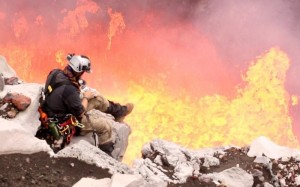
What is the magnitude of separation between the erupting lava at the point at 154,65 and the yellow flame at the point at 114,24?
0.19 ft

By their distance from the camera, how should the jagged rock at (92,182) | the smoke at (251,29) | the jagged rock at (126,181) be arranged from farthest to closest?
the smoke at (251,29), the jagged rock at (92,182), the jagged rock at (126,181)

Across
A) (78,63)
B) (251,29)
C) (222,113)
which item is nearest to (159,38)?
(251,29)

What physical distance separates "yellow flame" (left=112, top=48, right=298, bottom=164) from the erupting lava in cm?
5

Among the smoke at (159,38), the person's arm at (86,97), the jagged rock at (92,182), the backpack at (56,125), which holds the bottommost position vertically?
the jagged rock at (92,182)

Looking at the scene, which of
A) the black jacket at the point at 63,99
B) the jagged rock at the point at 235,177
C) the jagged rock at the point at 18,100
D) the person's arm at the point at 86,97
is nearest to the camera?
the jagged rock at the point at 235,177

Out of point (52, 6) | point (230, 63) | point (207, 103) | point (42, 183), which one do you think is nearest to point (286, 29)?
point (230, 63)

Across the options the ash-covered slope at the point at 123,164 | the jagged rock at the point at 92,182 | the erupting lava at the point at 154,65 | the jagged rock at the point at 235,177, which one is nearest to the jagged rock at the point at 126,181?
the ash-covered slope at the point at 123,164

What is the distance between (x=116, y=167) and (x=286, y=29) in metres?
18.7

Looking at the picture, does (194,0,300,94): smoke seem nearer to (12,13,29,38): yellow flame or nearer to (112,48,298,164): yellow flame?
(112,48,298,164): yellow flame

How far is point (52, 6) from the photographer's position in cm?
2280

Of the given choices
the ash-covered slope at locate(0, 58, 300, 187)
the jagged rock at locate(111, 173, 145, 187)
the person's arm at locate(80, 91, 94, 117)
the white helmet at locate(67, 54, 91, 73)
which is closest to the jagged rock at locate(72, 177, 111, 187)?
the ash-covered slope at locate(0, 58, 300, 187)

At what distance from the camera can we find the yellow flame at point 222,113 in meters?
18.4

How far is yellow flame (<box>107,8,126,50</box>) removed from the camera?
2355 cm

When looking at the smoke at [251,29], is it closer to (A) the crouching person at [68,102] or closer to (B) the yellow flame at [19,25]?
(B) the yellow flame at [19,25]
